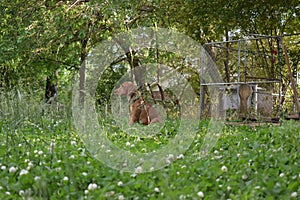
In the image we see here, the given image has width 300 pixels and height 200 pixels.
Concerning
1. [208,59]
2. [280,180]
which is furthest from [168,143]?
[208,59]

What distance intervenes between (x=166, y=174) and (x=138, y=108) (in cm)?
413

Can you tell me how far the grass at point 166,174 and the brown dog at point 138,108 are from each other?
7.64ft

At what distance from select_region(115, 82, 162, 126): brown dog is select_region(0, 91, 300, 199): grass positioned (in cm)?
233

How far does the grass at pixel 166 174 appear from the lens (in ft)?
8.79

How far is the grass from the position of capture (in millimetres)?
2680

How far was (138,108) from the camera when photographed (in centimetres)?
709

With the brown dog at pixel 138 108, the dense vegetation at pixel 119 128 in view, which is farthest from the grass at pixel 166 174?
the brown dog at pixel 138 108

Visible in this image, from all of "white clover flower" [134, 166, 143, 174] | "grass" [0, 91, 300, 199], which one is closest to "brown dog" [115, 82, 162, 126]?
"grass" [0, 91, 300, 199]

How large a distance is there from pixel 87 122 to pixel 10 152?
6.31 feet

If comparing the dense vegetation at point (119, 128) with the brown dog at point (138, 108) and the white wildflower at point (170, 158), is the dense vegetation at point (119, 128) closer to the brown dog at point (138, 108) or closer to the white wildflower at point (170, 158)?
the white wildflower at point (170, 158)

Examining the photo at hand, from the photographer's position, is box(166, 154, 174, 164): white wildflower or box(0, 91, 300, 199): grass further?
box(166, 154, 174, 164): white wildflower

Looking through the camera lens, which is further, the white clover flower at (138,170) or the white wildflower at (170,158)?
the white wildflower at (170,158)

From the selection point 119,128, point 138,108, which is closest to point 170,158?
point 119,128

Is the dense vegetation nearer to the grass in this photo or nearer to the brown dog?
the grass
